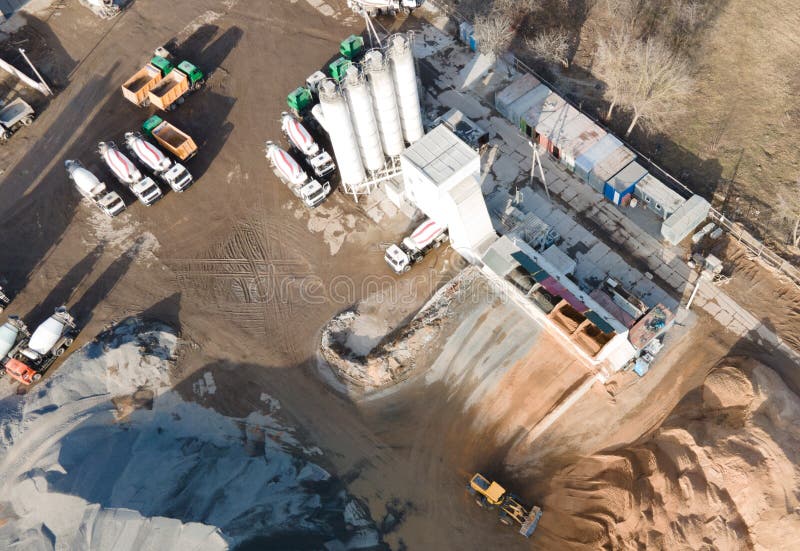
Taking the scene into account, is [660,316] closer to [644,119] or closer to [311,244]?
[644,119]

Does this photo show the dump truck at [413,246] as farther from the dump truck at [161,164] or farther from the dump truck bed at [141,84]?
the dump truck bed at [141,84]

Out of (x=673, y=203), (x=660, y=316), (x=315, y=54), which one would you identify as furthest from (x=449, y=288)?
(x=315, y=54)

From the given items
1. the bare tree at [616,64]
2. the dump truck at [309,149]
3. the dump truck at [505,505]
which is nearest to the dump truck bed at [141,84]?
the dump truck at [309,149]

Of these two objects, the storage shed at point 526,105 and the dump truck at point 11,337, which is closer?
the dump truck at point 11,337

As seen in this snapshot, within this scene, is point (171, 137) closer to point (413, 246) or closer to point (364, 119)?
Result: point (364, 119)

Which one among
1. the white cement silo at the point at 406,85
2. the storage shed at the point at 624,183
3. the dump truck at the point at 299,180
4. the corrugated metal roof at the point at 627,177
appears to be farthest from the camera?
the dump truck at the point at 299,180

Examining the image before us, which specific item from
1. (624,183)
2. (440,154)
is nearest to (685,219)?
(624,183)
